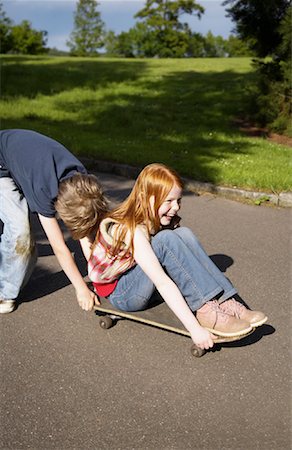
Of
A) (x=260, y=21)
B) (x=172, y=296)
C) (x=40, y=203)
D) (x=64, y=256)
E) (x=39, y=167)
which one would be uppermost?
(x=260, y=21)

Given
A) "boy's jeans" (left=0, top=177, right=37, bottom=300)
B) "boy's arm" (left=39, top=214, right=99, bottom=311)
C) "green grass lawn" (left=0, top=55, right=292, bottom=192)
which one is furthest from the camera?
"green grass lawn" (left=0, top=55, right=292, bottom=192)

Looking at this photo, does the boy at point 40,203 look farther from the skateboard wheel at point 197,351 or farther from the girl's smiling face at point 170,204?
the skateboard wheel at point 197,351

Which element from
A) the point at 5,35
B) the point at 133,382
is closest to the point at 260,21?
the point at 133,382

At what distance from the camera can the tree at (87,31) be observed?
62.0 m

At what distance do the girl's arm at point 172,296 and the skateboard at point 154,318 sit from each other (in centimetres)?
10

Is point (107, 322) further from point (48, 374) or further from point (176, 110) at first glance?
point (176, 110)

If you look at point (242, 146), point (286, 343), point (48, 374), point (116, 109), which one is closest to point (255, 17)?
point (242, 146)

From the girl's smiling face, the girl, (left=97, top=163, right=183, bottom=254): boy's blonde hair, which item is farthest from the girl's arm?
the girl's smiling face

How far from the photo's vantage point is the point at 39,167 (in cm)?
337

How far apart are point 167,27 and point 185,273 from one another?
174 ft

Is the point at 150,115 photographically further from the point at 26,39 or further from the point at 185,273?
the point at 26,39

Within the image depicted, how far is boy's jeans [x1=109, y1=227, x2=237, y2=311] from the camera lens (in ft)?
10.8

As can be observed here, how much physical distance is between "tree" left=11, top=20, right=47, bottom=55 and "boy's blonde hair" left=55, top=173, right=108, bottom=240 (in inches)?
1825

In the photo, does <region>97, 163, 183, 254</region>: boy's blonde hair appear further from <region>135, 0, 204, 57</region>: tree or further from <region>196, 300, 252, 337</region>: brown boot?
<region>135, 0, 204, 57</region>: tree
